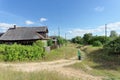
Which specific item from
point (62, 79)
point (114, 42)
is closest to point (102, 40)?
point (114, 42)

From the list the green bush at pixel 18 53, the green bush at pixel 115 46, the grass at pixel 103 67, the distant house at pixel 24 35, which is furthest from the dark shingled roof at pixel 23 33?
the grass at pixel 103 67

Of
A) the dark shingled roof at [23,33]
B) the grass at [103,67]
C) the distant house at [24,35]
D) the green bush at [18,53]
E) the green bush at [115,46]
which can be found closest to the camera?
the grass at [103,67]

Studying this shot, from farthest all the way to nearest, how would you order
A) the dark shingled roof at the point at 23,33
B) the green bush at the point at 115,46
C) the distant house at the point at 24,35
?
the dark shingled roof at the point at 23,33, the distant house at the point at 24,35, the green bush at the point at 115,46

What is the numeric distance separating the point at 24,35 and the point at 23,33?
0.97m

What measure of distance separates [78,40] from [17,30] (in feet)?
167

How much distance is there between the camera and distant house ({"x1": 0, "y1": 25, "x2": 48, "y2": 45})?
3191 centimetres

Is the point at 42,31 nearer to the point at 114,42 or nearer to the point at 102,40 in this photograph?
the point at 114,42

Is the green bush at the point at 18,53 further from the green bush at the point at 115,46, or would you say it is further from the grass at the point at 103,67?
the green bush at the point at 115,46

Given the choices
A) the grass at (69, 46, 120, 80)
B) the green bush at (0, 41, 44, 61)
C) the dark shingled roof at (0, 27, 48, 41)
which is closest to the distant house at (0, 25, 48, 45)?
the dark shingled roof at (0, 27, 48, 41)

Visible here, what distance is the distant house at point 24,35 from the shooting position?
105ft

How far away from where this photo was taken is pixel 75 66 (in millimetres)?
16375

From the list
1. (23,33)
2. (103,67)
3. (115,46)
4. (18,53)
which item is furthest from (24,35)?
(103,67)

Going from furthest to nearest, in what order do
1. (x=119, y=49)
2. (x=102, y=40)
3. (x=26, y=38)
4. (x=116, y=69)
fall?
(x=102, y=40)
(x=26, y=38)
(x=119, y=49)
(x=116, y=69)

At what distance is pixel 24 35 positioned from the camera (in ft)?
108
